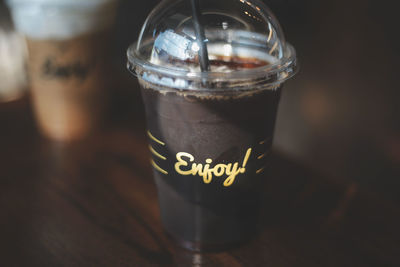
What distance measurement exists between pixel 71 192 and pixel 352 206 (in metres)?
0.83

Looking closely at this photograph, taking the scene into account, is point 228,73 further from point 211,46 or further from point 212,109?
point 211,46

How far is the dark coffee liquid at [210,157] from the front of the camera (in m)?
0.77

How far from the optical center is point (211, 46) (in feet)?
3.08

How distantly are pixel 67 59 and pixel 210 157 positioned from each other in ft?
2.49

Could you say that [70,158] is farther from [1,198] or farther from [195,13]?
[195,13]

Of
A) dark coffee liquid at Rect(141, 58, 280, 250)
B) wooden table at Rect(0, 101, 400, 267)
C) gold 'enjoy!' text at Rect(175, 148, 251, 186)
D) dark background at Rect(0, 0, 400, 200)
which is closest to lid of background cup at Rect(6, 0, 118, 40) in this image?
wooden table at Rect(0, 101, 400, 267)

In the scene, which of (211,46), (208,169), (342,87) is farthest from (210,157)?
(342,87)

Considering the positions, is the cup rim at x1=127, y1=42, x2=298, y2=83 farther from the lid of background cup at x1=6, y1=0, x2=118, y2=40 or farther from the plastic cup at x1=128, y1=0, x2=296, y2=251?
the lid of background cup at x1=6, y1=0, x2=118, y2=40

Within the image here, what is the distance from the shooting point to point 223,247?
92 cm

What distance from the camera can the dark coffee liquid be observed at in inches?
30.1

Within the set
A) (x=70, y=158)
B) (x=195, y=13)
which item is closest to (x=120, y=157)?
(x=70, y=158)

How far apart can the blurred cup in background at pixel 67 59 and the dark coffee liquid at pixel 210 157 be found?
1.86 feet

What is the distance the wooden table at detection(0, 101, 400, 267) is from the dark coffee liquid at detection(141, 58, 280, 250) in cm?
8

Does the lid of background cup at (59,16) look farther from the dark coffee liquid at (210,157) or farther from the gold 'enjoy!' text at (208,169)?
the gold 'enjoy!' text at (208,169)
